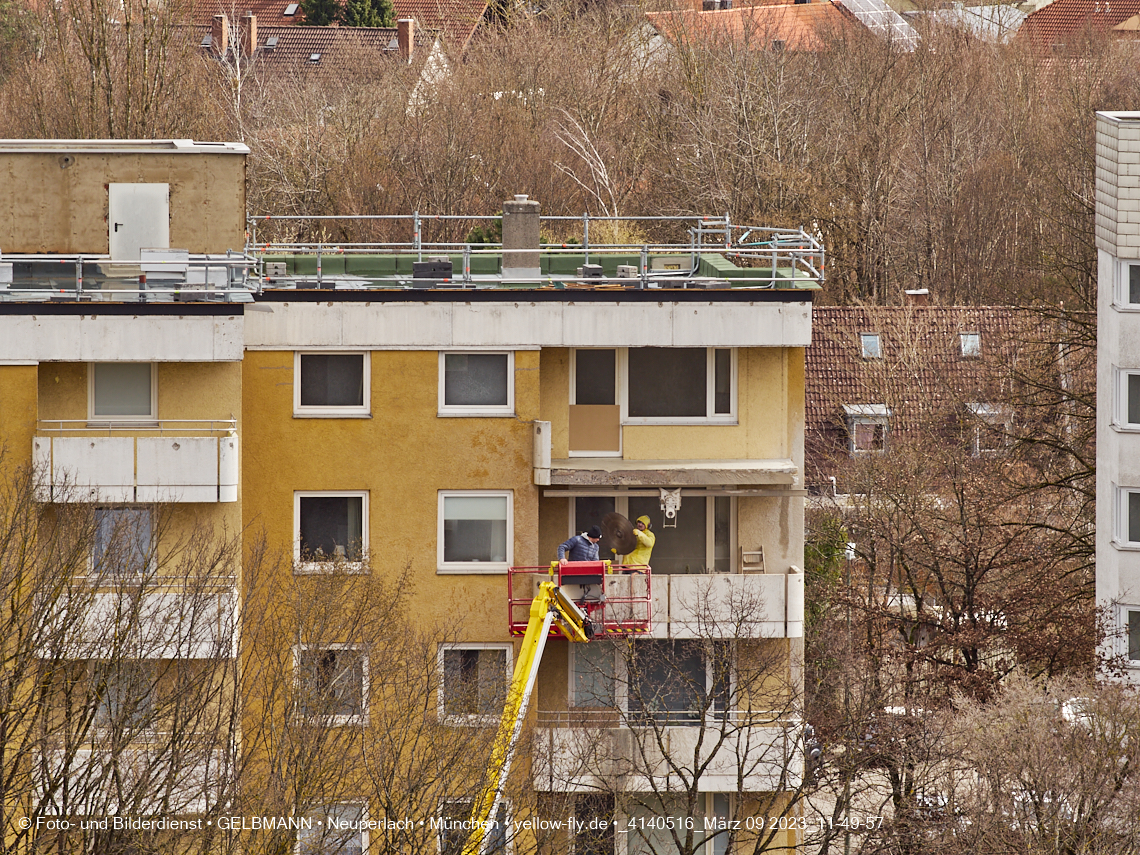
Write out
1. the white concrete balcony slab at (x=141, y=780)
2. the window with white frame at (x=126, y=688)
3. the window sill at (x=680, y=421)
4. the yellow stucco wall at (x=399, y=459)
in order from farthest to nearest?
the window sill at (x=680, y=421) → the yellow stucco wall at (x=399, y=459) → the window with white frame at (x=126, y=688) → the white concrete balcony slab at (x=141, y=780)

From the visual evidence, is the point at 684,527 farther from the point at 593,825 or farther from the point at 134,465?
the point at 134,465

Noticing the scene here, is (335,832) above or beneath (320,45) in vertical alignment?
beneath

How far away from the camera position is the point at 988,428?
2005 inches

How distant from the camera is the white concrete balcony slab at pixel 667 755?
3112 centimetres

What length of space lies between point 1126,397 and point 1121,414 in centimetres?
39

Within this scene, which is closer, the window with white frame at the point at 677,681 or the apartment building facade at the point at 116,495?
the apartment building facade at the point at 116,495

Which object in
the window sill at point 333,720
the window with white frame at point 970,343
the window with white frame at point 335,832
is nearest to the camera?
the window with white frame at point 335,832

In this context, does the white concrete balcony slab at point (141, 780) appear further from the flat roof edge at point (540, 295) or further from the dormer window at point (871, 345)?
the dormer window at point (871, 345)

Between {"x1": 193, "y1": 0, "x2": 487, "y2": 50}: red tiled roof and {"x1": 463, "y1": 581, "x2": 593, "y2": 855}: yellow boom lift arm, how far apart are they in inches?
2729

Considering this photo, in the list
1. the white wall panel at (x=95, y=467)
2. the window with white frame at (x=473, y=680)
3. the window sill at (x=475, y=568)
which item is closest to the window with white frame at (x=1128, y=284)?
the window sill at (x=475, y=568)

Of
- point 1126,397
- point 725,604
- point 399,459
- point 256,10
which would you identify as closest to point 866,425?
point 1126,397

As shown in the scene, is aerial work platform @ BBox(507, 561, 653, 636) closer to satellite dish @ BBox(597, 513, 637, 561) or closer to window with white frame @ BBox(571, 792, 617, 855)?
satellite dish @ BBox(597, 513, 637, 561)

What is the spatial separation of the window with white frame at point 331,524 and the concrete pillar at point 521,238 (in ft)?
16.2

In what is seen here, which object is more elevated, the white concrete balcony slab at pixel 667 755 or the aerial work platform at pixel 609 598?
the aerial work platform at pixel 609 598
